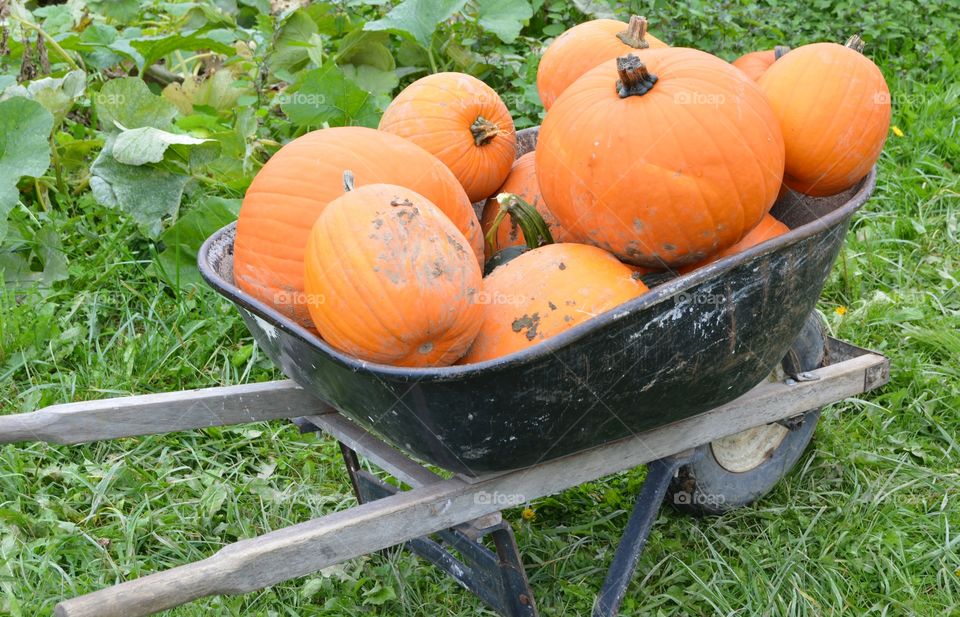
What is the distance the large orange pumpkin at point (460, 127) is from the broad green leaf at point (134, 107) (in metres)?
1.61

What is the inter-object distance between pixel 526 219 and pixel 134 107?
6.82 ft

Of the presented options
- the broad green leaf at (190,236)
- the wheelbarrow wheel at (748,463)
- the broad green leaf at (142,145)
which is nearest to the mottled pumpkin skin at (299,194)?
the wheelbarrow wheel at (748,463)

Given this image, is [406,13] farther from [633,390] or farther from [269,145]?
[633,390]

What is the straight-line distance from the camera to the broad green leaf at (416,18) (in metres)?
3.74

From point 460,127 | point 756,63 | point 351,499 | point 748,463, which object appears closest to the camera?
point 460,127

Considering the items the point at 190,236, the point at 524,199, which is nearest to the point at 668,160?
the point at 524,199

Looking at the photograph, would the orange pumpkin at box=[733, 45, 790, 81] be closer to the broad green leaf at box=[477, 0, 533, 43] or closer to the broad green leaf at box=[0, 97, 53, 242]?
the broad green leaf at box=[477, 0, 533, 43]

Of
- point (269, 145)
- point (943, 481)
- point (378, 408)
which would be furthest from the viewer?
point (269, 145)

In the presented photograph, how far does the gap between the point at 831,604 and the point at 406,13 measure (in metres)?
2.63

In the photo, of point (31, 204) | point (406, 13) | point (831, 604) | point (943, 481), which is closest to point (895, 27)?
point (406, 13)

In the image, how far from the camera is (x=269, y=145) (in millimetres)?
3686

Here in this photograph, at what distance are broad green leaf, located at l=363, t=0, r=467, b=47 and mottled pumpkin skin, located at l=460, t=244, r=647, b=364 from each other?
7.15 ft

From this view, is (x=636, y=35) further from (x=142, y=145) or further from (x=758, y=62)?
(x=142, y=145)

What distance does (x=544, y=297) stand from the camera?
1.73 meters
